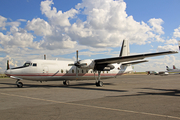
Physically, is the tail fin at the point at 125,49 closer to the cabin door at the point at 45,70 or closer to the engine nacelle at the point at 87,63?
the engine nacelle at the point at 87,63

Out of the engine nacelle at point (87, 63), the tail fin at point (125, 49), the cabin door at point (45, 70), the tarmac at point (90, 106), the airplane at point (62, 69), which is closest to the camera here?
the tarmac at point (90, 106)

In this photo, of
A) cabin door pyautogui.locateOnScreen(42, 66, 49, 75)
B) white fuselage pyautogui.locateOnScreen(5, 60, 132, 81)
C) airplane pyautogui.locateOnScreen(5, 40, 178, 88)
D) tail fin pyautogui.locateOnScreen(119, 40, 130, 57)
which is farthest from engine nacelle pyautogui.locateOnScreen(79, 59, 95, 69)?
tail fin pyautogui.locateOnScreen(119, 40, 130, 57)

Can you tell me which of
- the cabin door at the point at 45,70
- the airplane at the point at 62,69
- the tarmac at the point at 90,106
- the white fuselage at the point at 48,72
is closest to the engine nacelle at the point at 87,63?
the airplane at the point at 62,69

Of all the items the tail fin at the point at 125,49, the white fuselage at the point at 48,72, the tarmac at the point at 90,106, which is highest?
the tail fin at the point at 125,49

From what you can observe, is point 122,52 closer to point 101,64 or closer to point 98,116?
point 101,64

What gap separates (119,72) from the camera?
80.8 ft

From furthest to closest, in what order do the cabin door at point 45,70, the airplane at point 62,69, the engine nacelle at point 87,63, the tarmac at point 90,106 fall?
the engine nacelle at point 87,63
the cabin door at point 45,70
the airplane at point 62,69
the tarmac at point 90,106

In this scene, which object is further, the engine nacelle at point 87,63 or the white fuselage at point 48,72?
the engine nacelle at point 87,63

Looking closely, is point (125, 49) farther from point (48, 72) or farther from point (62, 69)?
point (48, 72)

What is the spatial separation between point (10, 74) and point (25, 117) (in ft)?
41.2

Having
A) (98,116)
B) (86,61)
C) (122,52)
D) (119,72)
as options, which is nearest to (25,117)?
(98,116)

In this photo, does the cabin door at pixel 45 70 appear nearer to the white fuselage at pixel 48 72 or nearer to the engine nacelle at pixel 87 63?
the white fuselage at pixel 48 72

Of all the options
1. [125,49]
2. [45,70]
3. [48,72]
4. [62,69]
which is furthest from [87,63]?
[125,49]

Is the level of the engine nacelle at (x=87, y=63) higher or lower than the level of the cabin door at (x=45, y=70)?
higher
